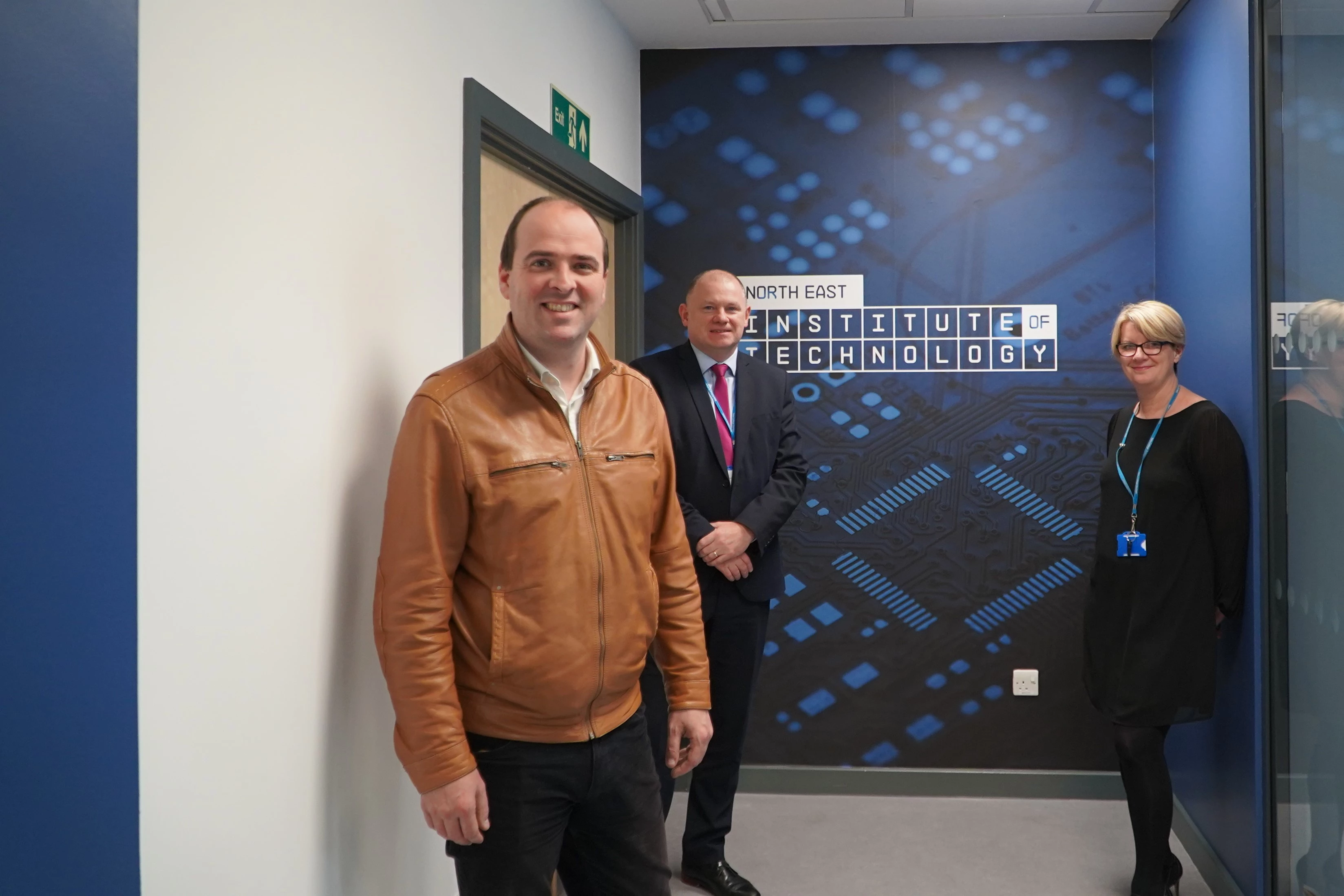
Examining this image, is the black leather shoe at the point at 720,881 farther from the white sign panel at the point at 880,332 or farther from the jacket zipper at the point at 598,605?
the white sign panel at the point at 880,332

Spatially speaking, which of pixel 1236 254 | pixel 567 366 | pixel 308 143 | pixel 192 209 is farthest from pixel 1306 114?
pixel 192 209

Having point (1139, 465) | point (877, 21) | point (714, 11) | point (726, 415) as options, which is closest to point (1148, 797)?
point (1139, 465)

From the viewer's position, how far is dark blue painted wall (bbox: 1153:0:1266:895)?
2848 millimetres

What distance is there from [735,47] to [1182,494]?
229 cm

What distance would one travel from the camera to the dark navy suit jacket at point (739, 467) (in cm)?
297

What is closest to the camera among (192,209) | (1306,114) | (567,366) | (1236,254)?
(192,209)

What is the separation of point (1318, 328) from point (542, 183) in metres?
2.00

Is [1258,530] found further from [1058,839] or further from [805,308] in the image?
[805,308]

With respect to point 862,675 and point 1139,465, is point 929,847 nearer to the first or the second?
point 862,675

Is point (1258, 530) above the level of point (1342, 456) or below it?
below

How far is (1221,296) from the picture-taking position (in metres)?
3.14

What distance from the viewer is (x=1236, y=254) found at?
3.00 metres

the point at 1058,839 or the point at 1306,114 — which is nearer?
the point at 1306,114

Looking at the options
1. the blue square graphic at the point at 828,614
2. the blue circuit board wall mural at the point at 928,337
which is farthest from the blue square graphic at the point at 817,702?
the blue square graphic at the point at 828,614
